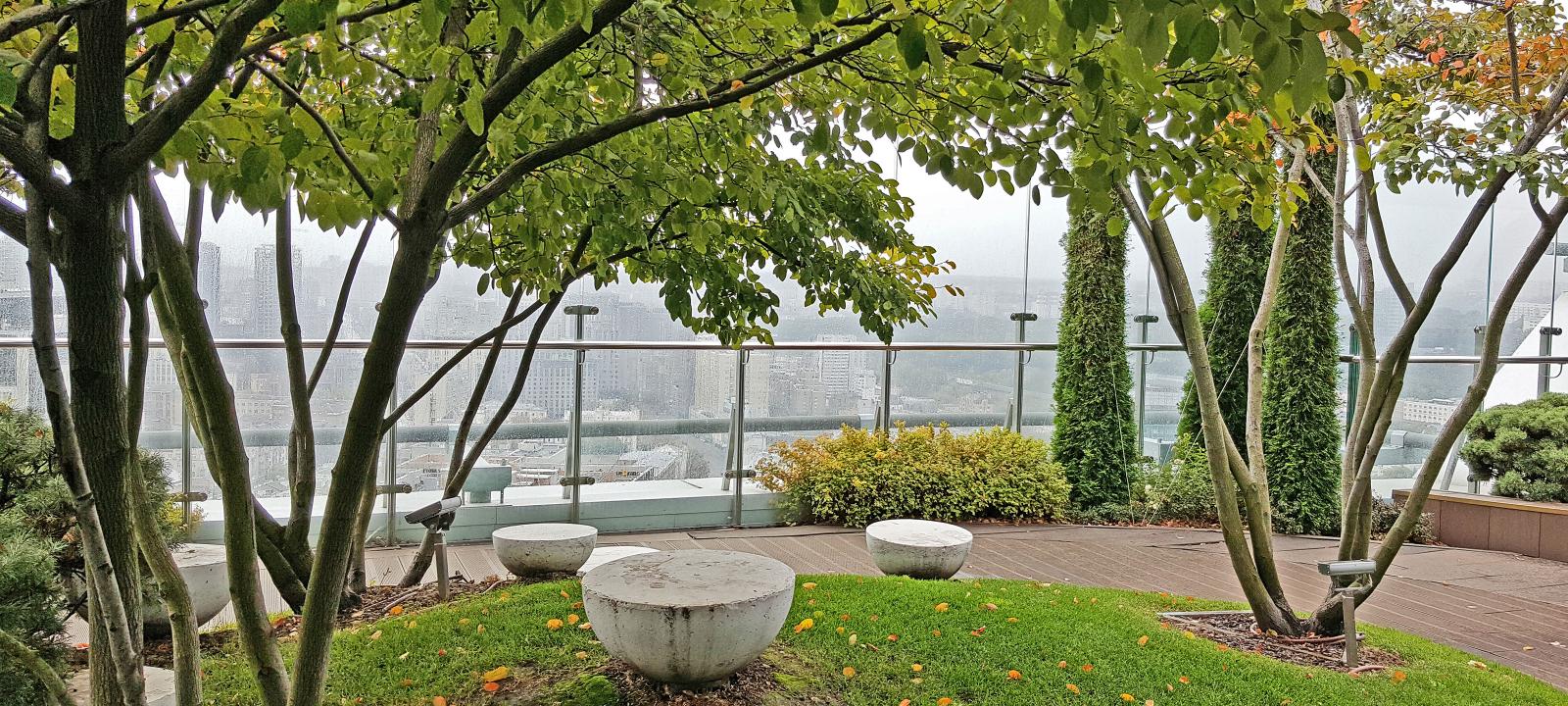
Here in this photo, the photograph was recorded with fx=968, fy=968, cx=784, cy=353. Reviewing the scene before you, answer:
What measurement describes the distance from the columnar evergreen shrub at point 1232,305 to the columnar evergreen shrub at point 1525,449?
174cm

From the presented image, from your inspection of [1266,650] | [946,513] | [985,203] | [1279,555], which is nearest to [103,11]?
[1266,650]

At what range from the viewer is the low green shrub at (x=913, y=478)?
698 centimetres

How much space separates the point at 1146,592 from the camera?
5.15 metres

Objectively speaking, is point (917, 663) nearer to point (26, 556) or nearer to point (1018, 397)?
point (26, 556)

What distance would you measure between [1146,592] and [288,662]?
407 cm

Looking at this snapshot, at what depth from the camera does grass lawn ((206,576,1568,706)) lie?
3264 millimetres

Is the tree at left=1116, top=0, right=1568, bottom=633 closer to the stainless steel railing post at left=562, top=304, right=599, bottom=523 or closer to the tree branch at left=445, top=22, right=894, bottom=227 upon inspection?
the tree branch at left=445, top=22, right=894, bottom=227

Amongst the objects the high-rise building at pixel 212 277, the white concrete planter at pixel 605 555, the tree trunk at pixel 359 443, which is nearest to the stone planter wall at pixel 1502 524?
the white concrete planter at pixel 605 555

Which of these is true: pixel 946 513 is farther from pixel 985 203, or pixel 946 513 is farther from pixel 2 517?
pixel 2 517

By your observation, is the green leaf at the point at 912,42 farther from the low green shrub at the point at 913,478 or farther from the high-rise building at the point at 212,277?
the high-rise building at the point at 212,277

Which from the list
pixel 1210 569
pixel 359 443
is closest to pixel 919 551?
pixel 1210 569

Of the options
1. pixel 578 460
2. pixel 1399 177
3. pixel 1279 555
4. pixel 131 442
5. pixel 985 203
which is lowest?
pixel 1279 555

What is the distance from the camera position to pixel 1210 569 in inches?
233

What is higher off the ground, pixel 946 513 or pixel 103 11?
pixel 103 11
